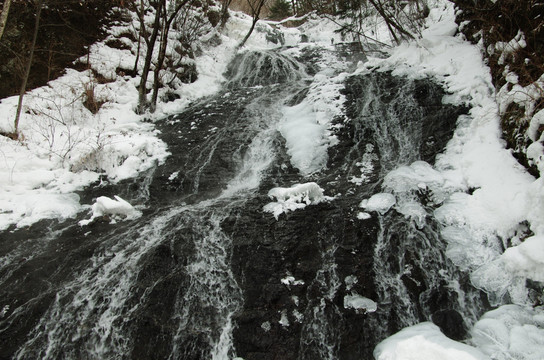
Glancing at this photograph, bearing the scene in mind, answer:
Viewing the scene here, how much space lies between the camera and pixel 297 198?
5035 mm

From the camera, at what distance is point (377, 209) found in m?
4.68

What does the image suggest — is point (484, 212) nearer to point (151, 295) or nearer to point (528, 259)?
point (528, 259)

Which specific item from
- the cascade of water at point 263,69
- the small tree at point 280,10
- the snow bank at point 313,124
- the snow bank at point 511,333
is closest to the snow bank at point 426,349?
the snow bank at point 511,333

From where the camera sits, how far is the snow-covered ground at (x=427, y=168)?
317 cm

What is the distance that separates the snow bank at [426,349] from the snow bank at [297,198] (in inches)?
88.8

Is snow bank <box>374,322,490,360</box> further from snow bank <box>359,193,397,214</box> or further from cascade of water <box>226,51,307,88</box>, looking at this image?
cascade of water <box>226,51,307,88</box>

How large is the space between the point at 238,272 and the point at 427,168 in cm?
341

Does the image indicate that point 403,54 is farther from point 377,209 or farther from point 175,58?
point 175,58

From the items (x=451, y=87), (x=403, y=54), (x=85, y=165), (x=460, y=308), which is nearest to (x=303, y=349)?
(x=460, y=308)

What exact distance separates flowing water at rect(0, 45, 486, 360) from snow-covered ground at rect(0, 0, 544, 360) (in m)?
0.28

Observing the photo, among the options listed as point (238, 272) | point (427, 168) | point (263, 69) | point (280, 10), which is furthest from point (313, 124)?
point (280, 10)

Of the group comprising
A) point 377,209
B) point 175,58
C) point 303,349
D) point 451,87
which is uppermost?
point 175,58

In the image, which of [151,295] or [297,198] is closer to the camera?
[151,295]

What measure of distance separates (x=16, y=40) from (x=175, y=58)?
4.32m
